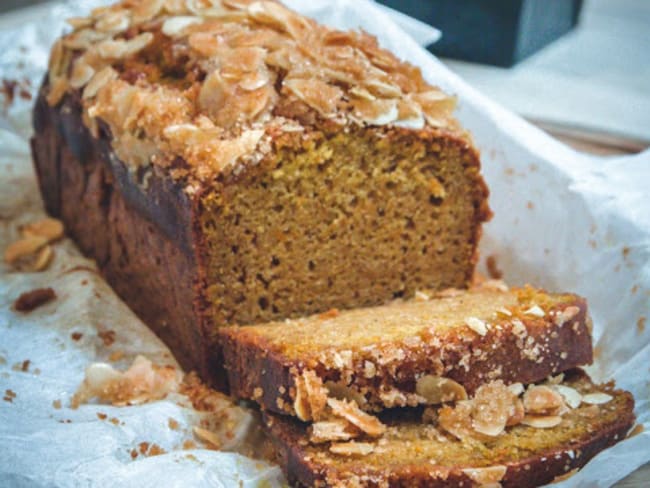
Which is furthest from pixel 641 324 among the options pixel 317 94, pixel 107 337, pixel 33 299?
pixel 33 299

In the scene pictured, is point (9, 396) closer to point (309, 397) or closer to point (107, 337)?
point (107, 337)

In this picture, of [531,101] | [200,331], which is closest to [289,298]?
[200,331]

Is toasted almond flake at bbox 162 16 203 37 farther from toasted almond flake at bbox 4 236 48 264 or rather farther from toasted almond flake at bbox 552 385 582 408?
toasted almond flake at bbox 552 385 582 408

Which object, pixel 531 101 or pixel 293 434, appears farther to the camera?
pixel 531 101

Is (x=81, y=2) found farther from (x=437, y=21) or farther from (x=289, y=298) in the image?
(x=289, y=298)

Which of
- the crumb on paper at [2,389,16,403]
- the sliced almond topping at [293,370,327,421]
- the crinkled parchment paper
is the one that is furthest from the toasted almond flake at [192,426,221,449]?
the crumb on paper at [2,389,16,403]

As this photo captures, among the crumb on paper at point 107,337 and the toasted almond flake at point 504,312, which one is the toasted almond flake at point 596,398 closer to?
the toasted almond flake at point 504,312
